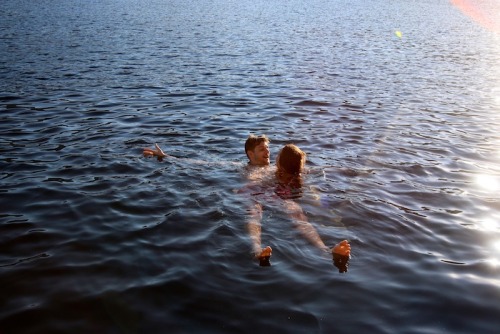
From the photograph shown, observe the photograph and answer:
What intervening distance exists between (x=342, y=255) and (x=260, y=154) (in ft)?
11.2

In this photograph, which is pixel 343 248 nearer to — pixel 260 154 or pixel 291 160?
pixel 291 160

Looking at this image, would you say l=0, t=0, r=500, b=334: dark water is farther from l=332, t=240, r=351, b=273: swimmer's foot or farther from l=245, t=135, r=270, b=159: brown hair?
l=245, t=135, r=270, b=159: brown hair

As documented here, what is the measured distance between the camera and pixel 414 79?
69.4ft

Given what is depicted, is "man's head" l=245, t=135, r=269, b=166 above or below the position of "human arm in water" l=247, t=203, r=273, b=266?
above

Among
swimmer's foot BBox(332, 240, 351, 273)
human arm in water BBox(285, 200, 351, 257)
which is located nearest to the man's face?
human arm in water BBox(285, 200, 351, 257)

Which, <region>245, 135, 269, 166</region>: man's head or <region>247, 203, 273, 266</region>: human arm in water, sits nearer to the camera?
<region>247, 203, 273, 266</region>: human arm in water

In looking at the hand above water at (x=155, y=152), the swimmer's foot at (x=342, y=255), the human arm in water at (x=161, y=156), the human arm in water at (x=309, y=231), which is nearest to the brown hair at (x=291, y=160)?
the human arm in water at (x=309, y=231)

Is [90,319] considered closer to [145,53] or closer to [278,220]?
[278,220]

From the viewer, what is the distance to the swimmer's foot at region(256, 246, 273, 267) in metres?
6.45

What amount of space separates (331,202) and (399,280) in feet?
8.40

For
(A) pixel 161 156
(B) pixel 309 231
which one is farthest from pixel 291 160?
(A) pixel 161 156

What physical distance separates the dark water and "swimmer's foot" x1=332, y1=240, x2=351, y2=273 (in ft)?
0.44

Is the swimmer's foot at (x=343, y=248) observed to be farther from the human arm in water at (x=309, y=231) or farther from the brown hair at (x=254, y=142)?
the brown hair at (x=254, y=142)

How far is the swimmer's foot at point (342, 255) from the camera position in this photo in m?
6.43
